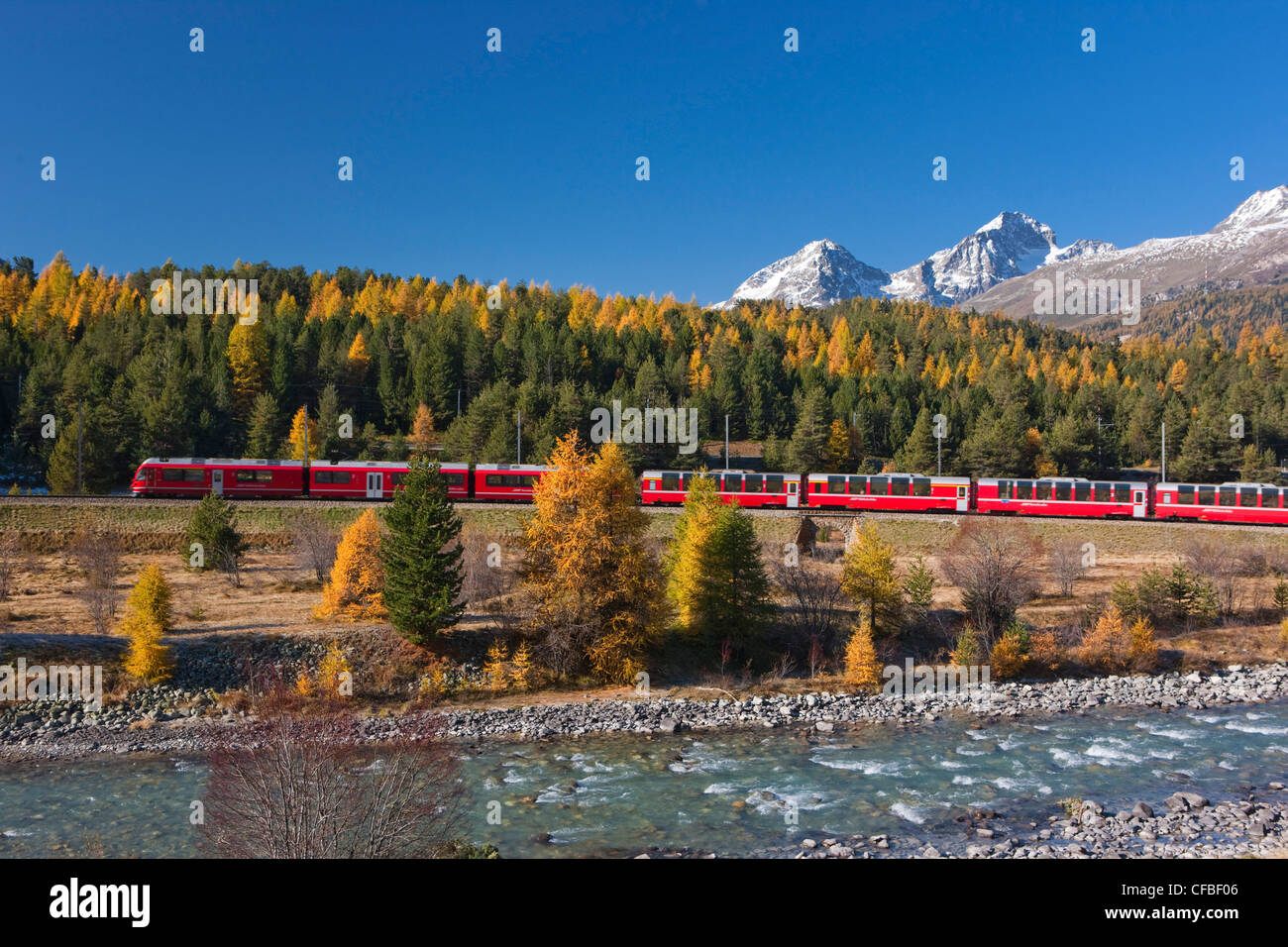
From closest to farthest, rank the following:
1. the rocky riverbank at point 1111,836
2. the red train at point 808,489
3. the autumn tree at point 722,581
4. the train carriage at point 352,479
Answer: the rocky riverbank at point 1111,836, the autumn tree at point 722,581, the red train at point 808,489, the train carriage at point 352,479

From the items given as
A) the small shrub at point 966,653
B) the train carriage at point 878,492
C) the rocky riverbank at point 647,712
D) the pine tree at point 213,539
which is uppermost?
the train carriage at point 878,492

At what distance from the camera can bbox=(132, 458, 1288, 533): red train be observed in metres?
52.7

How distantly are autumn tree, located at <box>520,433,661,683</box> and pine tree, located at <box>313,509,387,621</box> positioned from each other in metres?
7.63

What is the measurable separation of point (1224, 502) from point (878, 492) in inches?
855

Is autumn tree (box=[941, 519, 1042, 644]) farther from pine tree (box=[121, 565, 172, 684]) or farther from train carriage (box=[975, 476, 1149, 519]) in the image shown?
pine tree (box=[121, 565, 172, 684])

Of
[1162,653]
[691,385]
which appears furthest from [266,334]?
[1162,653]

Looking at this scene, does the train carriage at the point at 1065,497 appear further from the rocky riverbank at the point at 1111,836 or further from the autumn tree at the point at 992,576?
the rocky riverbank at the point at 1111,836

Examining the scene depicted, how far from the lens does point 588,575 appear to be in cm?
3288

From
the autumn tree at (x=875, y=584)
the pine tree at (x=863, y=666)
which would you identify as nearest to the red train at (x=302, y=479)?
the autumn tree at (x=875, y=584)

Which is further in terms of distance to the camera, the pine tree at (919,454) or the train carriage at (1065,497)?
the pine tree at (919,454)

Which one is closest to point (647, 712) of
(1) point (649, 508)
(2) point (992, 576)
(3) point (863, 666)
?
(3) point (863, 666)

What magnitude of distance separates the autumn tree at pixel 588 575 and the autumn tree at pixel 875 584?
994cm

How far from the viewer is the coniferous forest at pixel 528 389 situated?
75.2 meters

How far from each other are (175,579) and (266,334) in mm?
61710
